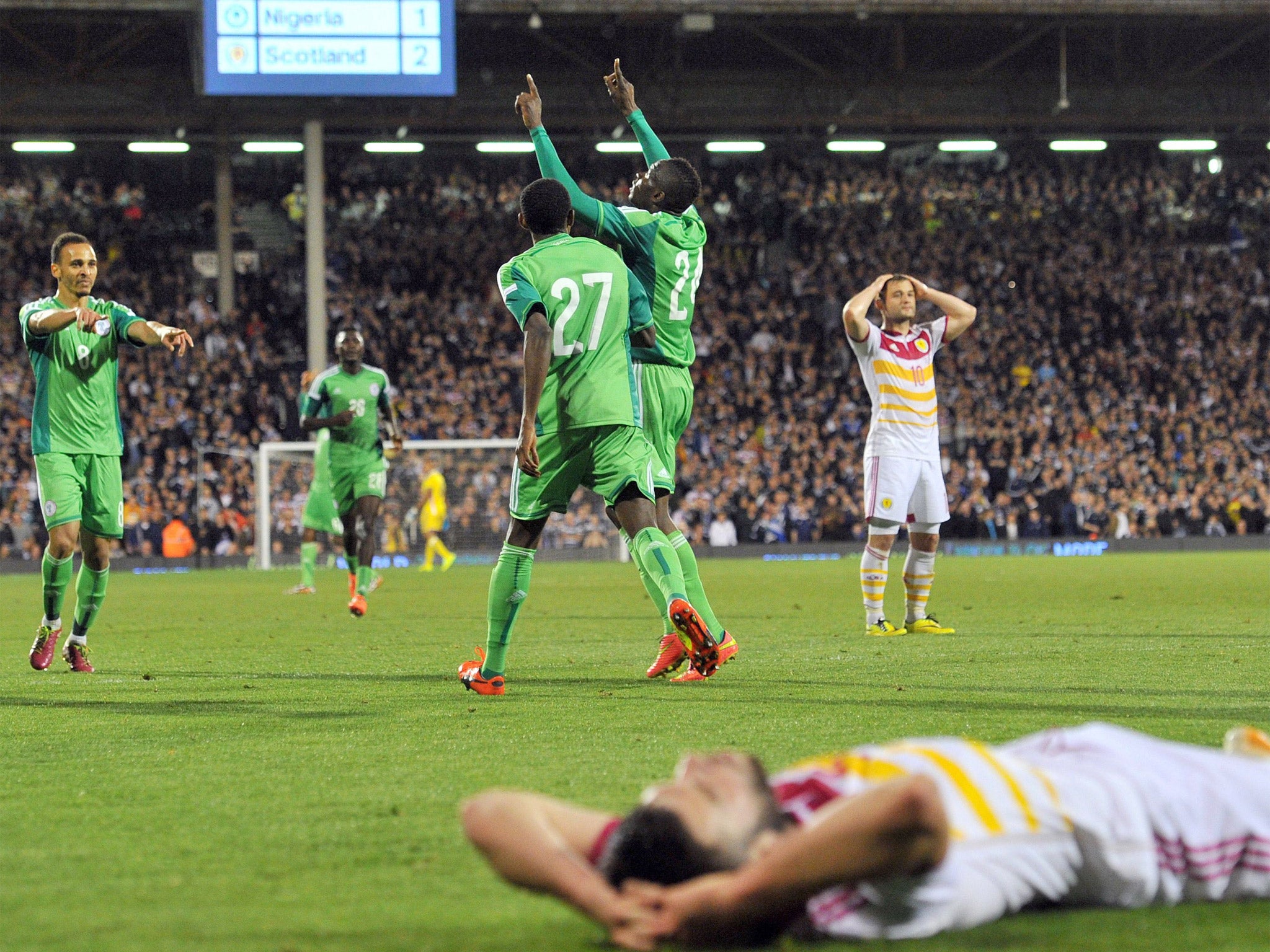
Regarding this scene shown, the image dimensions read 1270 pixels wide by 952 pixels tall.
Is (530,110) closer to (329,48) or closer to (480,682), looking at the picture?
Result: (480,682)

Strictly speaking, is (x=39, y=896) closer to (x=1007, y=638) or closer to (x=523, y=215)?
(x=523, y=215)

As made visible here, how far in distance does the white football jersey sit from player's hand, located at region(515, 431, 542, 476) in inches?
157

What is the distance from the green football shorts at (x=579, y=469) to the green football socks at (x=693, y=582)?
1.05 meters

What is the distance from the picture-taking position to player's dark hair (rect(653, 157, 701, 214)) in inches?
322

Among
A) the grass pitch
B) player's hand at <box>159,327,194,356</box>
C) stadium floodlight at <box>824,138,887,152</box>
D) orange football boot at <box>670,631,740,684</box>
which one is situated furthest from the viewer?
stadium floodlight at <box>824,138,887,152</box>

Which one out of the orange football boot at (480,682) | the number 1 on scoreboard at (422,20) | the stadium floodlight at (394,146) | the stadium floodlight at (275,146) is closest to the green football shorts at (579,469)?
the orange football boot at (480,682)

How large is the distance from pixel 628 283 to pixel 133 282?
96.5ft

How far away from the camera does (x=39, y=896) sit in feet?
10.5

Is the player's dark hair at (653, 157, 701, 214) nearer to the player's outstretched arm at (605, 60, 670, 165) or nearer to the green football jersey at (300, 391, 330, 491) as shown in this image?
the player's outstretched arm at (605, 60, 670, 165)

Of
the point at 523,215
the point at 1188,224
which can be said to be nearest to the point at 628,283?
the point at 523,215

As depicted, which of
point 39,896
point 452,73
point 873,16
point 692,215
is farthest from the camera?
point 873,16

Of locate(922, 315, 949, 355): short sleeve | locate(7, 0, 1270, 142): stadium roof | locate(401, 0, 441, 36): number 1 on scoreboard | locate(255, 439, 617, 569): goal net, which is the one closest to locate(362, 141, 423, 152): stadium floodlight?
locate(7, 0, 1270, 142): stadium roof

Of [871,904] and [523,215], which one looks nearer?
[871,904]

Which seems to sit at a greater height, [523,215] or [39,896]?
[523,215]
